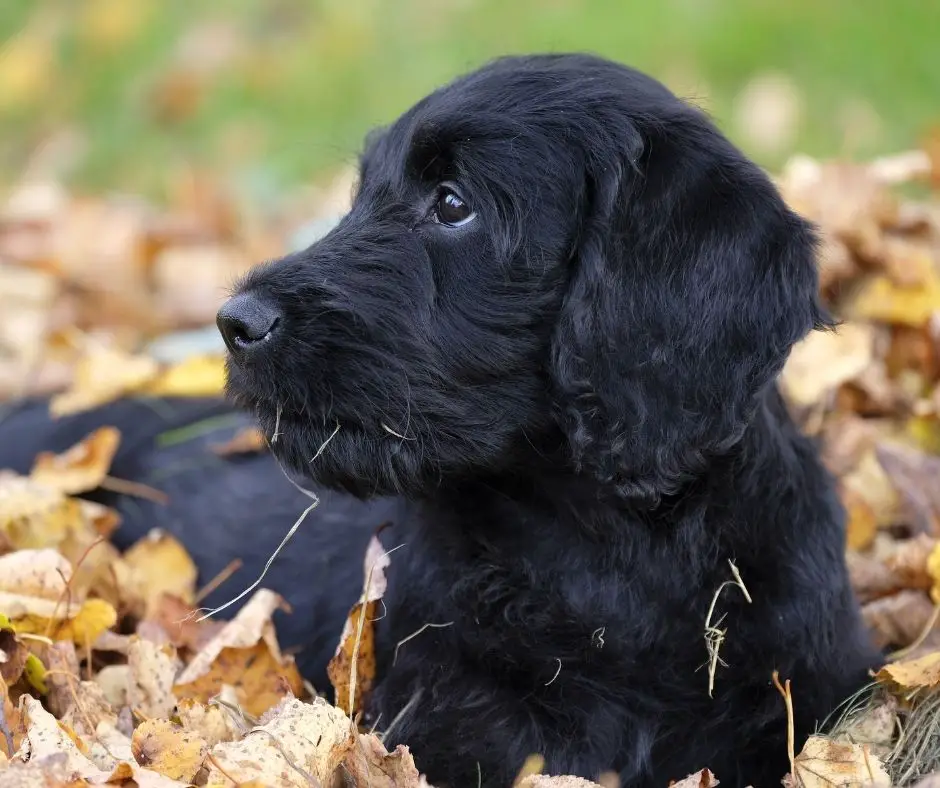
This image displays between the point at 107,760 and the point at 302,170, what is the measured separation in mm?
7164

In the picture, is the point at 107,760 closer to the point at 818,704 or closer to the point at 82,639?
the point at 82,639

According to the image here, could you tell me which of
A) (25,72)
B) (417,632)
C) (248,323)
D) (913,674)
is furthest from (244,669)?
(25,72)

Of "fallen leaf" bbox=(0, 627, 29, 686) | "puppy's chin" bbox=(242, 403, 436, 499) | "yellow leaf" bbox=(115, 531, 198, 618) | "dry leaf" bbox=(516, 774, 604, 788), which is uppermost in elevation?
"puppy's chin" bbox=(242, 403, 436, 499)

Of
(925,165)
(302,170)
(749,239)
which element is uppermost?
(749,239)

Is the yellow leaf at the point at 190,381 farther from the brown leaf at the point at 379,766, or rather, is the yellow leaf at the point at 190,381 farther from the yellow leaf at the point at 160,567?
the brown leaf at the point at 379,766

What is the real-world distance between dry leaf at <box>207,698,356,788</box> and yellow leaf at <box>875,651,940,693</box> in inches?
48.7

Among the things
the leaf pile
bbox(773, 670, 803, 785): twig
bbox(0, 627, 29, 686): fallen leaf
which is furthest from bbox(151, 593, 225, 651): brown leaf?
bbox(773, 670, 803, 785): twig

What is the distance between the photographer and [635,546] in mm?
2773

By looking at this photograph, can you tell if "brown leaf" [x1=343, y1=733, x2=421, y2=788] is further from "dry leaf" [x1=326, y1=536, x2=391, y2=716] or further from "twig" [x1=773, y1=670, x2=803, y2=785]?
"twig" [x1=773, y1=670, x2=803, y2=785]

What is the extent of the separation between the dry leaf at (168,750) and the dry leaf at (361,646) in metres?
0.49

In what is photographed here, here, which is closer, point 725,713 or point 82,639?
point 725,713

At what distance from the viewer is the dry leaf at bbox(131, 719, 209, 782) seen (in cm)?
241

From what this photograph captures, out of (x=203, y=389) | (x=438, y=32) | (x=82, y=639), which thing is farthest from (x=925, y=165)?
Answer: (x=438, y=32)

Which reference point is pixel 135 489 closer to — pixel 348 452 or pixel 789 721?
pixel 348 452
